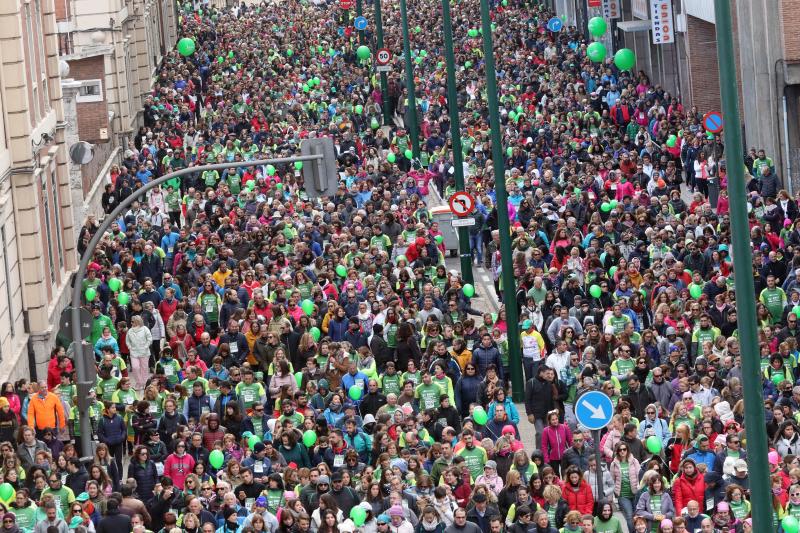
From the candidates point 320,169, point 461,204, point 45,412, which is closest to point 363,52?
point 461,204

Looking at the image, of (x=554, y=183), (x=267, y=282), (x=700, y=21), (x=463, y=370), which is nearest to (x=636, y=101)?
(x=700, y=21)

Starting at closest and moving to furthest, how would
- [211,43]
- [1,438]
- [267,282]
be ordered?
[1,438] < [267,282] < [211,43]

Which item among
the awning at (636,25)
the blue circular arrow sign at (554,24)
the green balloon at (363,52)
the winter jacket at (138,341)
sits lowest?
the winter jacket at (138,341)

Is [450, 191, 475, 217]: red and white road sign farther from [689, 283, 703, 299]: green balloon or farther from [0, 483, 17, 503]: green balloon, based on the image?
[0, 483, 17, 503]: green balloon

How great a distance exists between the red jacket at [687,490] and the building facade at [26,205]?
1079cm

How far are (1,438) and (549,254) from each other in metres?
10.6

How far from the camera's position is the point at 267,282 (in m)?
29.2

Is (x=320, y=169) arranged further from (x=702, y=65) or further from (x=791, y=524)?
(x=702, y=65)

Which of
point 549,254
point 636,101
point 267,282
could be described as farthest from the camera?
point 636,101

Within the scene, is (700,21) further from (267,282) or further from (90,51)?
(267,282)

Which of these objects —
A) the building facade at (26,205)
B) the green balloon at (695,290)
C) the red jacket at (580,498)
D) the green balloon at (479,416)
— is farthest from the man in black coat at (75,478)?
the green balloon at (695,290)

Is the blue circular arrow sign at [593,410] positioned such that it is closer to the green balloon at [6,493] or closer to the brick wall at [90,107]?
the green balloon at [6,493]

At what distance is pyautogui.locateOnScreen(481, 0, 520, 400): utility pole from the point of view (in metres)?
27.1

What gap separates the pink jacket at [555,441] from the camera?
22.0 m
